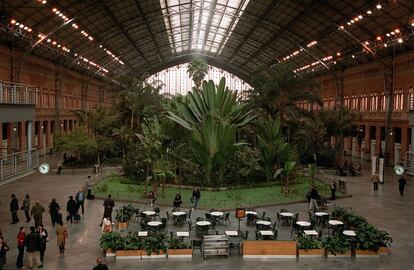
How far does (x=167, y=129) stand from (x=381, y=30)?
72.3 feet

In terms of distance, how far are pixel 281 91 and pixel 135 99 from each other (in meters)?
13.5

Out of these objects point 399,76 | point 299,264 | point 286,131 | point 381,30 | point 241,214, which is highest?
point 381,30

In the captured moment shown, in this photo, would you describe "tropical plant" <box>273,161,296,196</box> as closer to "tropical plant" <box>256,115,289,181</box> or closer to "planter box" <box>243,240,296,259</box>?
"tropical plant" <box>256,115,289,181</box>

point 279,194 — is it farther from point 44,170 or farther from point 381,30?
point 381,30

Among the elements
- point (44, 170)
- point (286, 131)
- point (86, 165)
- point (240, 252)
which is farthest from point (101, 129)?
point (240, 252)

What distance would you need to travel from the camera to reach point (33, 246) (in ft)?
44.6

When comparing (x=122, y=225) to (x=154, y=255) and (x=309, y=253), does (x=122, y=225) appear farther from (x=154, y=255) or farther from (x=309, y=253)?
(x=309, y=253)

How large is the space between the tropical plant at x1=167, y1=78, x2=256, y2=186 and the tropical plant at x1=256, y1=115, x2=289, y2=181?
1358 mm

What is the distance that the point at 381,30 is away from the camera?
41.2m

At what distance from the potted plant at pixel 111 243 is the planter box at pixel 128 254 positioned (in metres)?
0.20

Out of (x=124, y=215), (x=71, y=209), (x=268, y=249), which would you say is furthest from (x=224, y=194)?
(x=268, y=249)

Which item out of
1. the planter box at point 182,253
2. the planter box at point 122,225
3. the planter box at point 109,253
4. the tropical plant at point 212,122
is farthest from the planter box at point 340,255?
→ the tropical plant at point 212,122

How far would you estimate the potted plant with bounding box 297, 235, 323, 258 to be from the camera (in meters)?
15.2

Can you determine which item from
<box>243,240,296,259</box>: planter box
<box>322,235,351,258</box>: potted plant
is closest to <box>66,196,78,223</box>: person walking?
<box>243,240,296,259</box>: planter box
